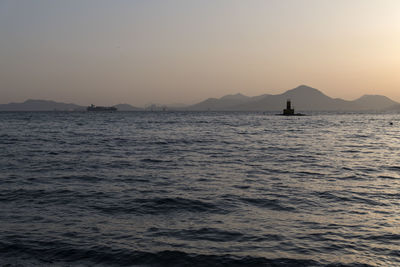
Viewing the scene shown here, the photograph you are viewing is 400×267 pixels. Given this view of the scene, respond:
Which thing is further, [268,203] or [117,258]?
[268,203]

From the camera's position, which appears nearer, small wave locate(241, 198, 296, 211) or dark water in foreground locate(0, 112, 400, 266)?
dark water in foreground locate(0, 112, 400, 266)

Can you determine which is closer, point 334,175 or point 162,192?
point 162,192

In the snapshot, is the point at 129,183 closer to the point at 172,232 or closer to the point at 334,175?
the point at 172,232

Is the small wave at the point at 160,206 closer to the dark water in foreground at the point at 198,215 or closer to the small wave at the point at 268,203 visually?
the dark water in foreground at the point at 198,215

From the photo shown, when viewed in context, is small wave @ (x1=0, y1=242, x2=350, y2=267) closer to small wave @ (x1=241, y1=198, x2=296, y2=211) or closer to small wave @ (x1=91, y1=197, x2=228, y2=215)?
small wave @ (x1=91, y1=197, x2=228, y2=215)

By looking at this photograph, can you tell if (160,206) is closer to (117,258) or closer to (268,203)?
(268,203)

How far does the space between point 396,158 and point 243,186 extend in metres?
15.3

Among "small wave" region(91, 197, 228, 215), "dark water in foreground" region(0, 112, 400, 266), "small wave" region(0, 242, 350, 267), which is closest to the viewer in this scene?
"small wave" region(0, 242, 350, 267)

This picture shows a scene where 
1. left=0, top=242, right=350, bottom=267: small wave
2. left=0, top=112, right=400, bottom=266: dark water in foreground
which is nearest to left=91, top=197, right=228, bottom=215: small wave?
left=0, top=112, right=400, bottom=266: dark water in foreground

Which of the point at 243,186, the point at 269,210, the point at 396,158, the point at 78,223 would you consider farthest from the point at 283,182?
the point at 396,158

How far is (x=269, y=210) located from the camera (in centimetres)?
1099

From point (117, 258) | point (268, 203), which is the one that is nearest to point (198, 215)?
point (268, 203)

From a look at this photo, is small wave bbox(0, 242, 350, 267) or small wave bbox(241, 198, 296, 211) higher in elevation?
small wave bbox(0, 242, 350, 267)

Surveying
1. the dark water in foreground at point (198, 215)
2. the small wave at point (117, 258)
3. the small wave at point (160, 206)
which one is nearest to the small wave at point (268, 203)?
the dark water in foreground at point (198, 215)
